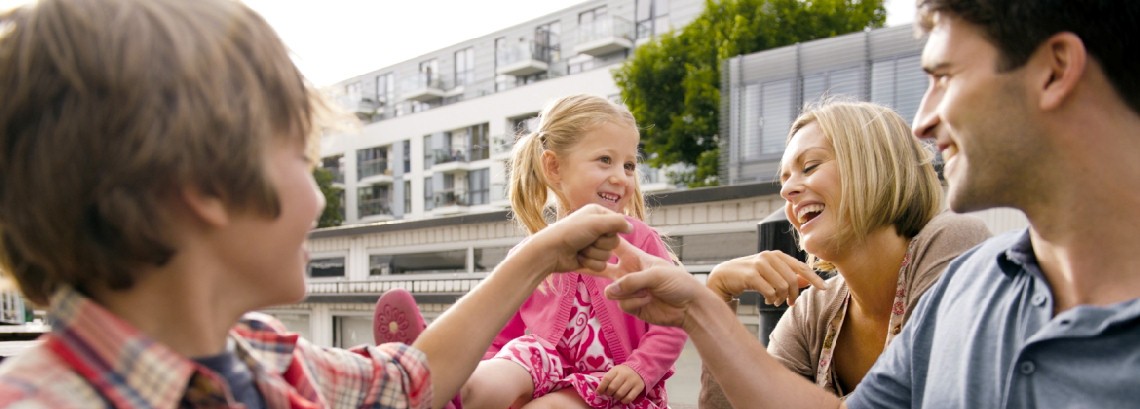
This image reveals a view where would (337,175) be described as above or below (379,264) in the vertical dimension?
above

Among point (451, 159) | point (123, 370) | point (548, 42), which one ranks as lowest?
point (123, 370)

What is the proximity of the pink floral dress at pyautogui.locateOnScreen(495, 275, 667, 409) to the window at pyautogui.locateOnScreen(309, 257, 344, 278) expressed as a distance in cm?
1924

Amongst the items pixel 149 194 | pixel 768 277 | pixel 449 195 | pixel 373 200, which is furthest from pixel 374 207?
pixel 149 194

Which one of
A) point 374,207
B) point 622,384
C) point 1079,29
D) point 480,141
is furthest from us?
point 374,207

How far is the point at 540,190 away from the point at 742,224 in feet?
27.4

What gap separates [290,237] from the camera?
3.51 feet

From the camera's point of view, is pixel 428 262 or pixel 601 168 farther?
pixel 428 262

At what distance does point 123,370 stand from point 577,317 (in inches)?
59.3

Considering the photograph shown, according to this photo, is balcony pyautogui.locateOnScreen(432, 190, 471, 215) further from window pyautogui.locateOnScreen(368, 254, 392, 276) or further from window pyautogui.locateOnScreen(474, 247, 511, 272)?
window pyautogui.locateOnScreen(474, 247, 511, 272)

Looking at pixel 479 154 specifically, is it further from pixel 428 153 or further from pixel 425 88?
pixel 425 88

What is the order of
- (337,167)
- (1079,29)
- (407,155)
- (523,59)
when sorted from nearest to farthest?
(1079,29), (523,59), (407,155), (337,167)

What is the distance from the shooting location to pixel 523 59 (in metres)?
34.7

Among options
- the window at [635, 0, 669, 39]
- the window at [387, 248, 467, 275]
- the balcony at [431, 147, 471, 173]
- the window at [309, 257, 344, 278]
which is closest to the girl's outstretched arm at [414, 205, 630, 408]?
the window at [387, 248, 467, 275]

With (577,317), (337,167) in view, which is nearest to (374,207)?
(337,167)
